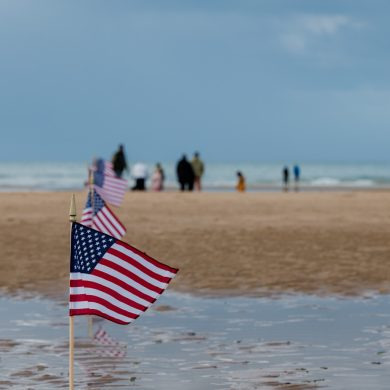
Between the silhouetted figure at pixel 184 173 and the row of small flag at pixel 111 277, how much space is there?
39756 millimetres

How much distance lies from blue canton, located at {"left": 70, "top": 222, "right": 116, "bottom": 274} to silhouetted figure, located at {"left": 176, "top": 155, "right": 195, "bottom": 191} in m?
39.8

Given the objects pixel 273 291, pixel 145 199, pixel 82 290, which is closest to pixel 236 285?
pixel 273 291

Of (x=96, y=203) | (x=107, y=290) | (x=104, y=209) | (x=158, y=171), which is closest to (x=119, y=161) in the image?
(x=158, y=171)

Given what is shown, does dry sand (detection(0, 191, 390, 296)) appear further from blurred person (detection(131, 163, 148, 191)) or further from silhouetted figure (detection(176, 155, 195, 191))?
silhouetted figure (detection(176, 155, 195, 191))

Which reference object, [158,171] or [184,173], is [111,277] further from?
[158,171]

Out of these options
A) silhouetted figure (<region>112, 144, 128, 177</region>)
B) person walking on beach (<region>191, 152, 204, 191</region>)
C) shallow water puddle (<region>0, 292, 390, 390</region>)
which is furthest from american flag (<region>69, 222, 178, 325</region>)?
person walking on beach (<region>191, 152, 204, 191</region>)

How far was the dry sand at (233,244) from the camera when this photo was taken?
18672 mm

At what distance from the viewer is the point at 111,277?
8375mm

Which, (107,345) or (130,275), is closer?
(130,275)

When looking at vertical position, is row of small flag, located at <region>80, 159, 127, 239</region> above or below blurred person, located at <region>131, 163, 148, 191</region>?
below

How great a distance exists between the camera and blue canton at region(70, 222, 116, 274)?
8.33 m

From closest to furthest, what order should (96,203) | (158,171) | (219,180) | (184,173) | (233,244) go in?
(96,203)
(233,244)
(184,173)
(158,171)
(219,180)

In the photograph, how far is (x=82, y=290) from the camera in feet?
27.6

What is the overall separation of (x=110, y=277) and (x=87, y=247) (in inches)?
10.3
